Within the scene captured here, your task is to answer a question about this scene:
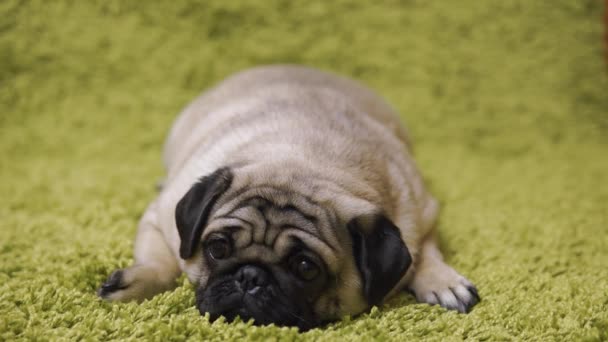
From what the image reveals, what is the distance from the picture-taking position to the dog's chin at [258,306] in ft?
7.91

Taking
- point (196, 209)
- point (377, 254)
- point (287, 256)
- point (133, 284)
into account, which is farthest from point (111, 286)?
point (377, 254)

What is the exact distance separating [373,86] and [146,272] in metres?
3.35

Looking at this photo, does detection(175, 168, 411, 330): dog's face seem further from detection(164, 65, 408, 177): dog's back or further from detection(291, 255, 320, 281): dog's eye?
detection(164, 65, 408, 177): dog's back

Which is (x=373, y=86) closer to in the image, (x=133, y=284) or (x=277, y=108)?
(x=277, y=108)

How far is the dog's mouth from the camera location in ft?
7.92

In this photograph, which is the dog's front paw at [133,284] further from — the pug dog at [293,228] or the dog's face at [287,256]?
the dog's face at [287,256]

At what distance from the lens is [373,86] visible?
5.61 metres

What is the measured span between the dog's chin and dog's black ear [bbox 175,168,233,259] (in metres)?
0.23

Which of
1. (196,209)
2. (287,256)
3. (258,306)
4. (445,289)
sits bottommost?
(445,289)

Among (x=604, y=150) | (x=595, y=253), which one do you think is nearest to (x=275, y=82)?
(x=595, y=253)

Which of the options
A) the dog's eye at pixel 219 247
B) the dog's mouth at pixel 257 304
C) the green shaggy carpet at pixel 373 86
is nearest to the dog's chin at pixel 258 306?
the dog's mouth at pixel 257 304

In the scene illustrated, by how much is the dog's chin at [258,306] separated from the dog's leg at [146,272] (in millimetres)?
302

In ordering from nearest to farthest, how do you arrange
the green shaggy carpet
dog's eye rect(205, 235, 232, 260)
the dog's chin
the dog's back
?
the dog's chin, dog's eye rect(205, 235, 232, 260), the dog's back, the green shaggy carpet

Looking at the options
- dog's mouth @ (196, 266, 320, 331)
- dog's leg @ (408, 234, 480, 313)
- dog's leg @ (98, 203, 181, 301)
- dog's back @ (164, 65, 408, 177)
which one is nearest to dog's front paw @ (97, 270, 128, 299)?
dog's leg @ (98, 203, 181, 301)
